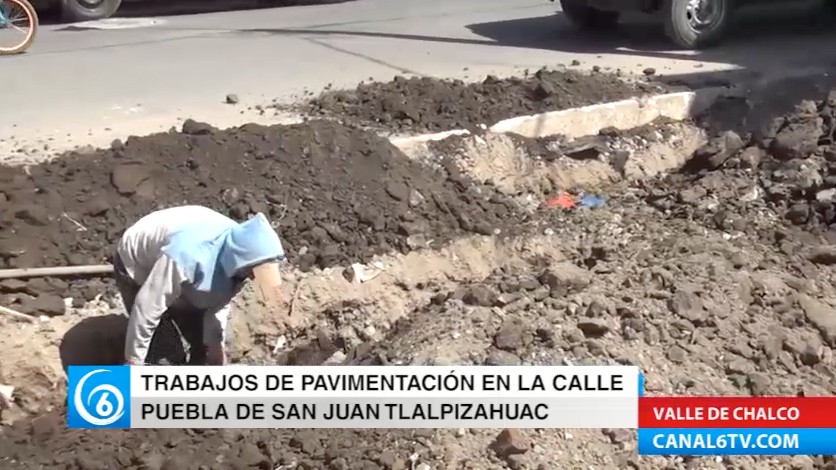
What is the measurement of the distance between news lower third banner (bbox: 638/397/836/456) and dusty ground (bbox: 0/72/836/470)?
84 millimetres

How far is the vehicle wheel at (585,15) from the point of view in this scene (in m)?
11.5

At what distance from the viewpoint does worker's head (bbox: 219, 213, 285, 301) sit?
4.35m

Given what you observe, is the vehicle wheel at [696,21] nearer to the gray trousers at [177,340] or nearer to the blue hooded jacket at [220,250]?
the gray trousers at [177,340]

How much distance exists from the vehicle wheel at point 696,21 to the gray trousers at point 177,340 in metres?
6.94

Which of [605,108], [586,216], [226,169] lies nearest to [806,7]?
[605,108]

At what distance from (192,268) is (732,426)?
2.40 m

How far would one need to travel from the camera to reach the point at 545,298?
521cm

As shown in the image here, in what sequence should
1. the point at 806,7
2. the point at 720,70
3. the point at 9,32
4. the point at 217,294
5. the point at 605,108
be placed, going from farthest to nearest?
1. the point at 806,7
2. the point at 9,32
3. the point at 720,70
4. the point at 605,108
5. the point at 217,294

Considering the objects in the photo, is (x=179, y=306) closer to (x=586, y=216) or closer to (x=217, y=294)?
(x=217, y=294)

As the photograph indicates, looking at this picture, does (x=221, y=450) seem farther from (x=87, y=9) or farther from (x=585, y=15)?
(x=87, y=9)

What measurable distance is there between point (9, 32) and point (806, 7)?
9189 mm

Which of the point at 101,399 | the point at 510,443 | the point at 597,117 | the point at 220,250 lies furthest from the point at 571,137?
the point at 101,399

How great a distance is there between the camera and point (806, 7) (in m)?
12.3

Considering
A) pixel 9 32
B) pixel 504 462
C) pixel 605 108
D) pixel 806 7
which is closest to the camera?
pixel 504 462
